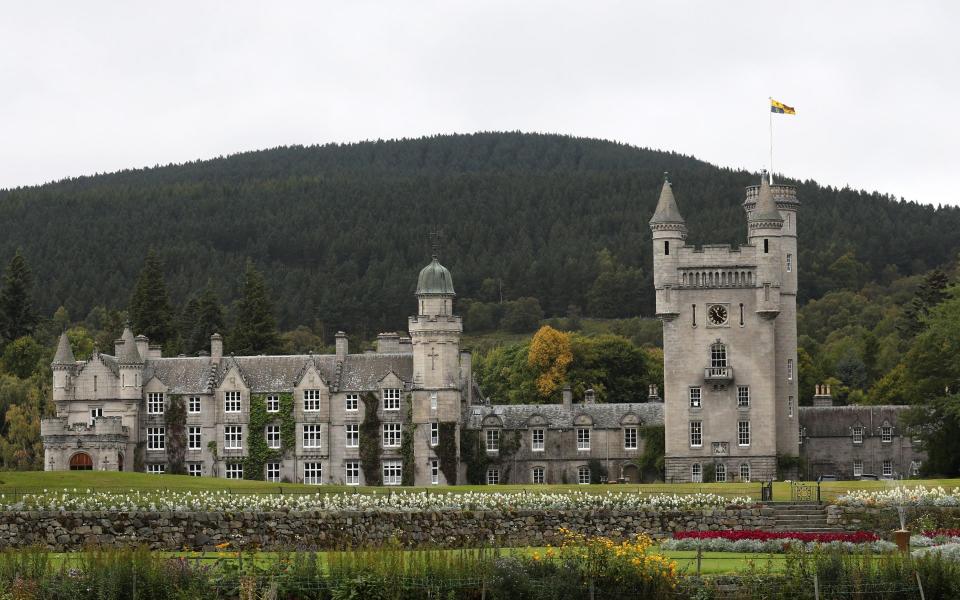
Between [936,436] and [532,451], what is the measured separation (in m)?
20.2

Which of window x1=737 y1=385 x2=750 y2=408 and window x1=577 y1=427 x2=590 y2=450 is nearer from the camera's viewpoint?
window x1=737 y1=385 x2=750 y2=408

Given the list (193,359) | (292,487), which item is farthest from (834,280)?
(292,487)

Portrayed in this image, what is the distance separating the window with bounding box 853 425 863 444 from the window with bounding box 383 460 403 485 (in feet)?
80.9

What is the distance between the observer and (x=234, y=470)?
285 feet

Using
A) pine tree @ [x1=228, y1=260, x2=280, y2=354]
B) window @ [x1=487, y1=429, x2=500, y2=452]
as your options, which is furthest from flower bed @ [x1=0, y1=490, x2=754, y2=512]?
pine tree @ [x1=228, y1=260, x2=280, y2=354]

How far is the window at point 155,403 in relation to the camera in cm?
8781

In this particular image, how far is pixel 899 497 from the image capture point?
184ft

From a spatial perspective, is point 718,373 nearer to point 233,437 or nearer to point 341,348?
point 341,348

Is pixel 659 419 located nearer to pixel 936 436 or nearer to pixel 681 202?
pixel 936 436

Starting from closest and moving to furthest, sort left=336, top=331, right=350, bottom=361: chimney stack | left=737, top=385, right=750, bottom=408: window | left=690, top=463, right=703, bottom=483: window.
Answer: left=690, top=463, right=703, bottom=483: window < left=737, top=385, right=750, bottom=408: window < left=336, top=331, right=350, bottom=361: chimney stack

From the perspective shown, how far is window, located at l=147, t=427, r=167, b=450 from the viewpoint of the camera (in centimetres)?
8744

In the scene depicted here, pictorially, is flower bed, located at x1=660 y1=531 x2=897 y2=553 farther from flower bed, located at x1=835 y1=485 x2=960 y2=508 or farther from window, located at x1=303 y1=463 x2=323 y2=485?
window, located at x1=303 y1=463 x2=323 y2=485

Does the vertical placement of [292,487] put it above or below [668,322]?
below

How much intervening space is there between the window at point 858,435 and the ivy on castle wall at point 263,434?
29.8 metres
